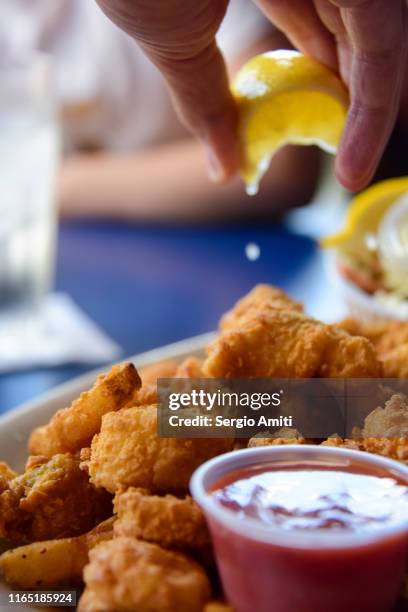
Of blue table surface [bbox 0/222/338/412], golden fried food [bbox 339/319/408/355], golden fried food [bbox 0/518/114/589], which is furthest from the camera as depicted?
blue table surface [bbox 0/222/338/412]

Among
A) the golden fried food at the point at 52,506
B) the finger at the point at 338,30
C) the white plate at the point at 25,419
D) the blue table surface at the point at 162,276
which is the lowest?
the blue table surface at the point at 162,276

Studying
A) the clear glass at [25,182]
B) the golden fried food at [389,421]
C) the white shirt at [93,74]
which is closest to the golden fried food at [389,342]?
the golden fried food at [389,421]

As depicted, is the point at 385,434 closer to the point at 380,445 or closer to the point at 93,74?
the point at 380,445

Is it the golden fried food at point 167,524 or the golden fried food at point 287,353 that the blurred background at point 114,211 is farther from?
the golden fried food at point 167,524

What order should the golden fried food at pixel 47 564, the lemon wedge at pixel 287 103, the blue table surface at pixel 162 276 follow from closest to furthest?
the golden fried food at pixel 47 564 < the lemon wedge at pixel 287 103 < the blue table surface at pixel 162 276

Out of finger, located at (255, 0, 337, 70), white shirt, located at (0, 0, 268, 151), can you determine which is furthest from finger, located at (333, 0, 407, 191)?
white shirt, located at (0, 0, 268, 151)

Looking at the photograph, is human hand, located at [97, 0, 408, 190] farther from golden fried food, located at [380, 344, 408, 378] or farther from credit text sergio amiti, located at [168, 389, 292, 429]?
credit text sergio amiti, located at [168, 389, 292, 429]

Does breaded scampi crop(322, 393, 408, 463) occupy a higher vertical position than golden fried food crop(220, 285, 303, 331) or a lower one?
lower
